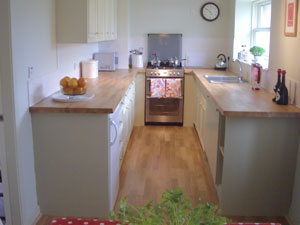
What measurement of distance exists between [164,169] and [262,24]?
2414 millimetres

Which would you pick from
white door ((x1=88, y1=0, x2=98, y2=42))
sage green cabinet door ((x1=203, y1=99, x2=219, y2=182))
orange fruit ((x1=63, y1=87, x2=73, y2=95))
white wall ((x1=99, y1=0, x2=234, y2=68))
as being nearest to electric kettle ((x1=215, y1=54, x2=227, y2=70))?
white wall ((x1=99, y1=0, x2=234, y2=68))

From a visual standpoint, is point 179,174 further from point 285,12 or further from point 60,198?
point 285,12

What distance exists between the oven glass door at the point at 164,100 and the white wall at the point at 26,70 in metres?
2.38

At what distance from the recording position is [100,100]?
122 inches

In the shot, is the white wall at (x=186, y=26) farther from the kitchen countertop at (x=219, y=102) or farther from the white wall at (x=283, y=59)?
the white wall at (x=283, y=59)

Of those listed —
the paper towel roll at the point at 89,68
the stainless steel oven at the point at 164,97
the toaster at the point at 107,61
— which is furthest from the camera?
the stainless steel oven at the point at 164,97

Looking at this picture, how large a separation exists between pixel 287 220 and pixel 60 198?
73.0 inches

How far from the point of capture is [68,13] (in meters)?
3.36

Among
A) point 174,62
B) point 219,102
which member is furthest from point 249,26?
point 219,102

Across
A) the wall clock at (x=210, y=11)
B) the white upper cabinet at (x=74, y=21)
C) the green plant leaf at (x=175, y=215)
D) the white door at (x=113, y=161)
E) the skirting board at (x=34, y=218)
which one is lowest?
the skirting board at (x=34, y=218)

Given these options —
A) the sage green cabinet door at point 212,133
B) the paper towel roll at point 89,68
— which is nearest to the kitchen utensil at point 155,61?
the paper towel roll at point 89,68

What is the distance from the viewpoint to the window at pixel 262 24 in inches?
181

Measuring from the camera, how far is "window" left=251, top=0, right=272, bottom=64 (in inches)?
181

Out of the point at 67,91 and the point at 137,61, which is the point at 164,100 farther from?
the point at 67,91
